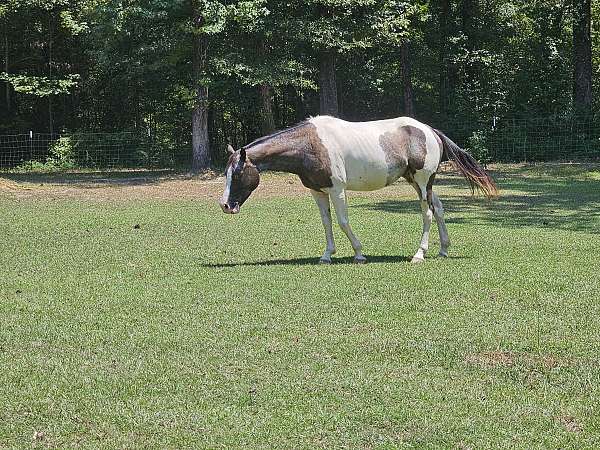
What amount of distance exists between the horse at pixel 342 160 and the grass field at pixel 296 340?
0.78 m

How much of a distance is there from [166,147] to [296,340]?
3022 centimetres

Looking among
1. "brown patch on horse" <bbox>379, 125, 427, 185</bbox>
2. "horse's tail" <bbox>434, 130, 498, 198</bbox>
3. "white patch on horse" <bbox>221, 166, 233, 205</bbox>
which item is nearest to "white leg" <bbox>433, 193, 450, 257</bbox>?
"horse's tail" <bbox>434, 130, 498, 198</bbox>

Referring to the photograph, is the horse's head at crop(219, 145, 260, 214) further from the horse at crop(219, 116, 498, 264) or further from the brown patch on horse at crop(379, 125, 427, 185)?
the brown patch on horse at crop(379, 125, 427, 185)

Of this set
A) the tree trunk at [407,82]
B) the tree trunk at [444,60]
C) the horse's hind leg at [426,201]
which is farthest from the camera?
the tree trunk at [444,60]

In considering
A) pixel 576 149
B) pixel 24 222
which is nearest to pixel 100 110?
pixel 576 149

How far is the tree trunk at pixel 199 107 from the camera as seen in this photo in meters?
31.1

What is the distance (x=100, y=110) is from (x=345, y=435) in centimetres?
3626

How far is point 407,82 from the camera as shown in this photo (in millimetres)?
39438

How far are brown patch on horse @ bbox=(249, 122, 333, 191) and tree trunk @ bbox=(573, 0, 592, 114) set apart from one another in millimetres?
27936

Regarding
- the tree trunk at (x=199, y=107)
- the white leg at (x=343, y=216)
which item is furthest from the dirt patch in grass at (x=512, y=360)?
the tree trunk at (x=199, y=107)

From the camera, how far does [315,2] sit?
105ft

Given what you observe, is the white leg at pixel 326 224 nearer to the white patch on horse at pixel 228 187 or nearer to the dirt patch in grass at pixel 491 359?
the white patch on horse at pixel 228 187

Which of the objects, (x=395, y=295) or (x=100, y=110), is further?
(x=100, y=110)

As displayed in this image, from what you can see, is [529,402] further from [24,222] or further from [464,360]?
[24,222]
